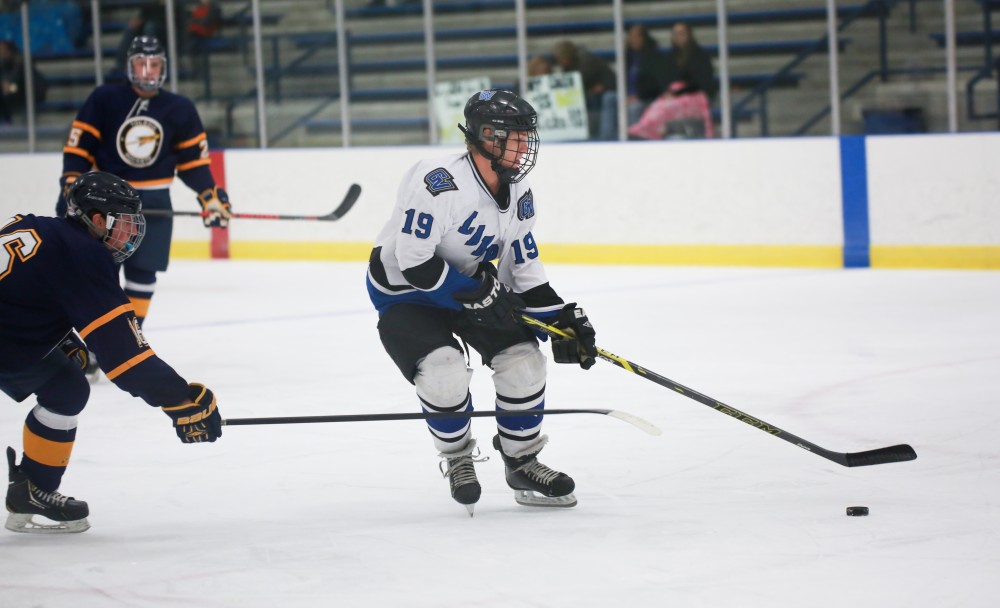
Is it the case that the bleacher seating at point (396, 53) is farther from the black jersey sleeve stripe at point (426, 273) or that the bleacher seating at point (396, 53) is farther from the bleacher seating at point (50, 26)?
the black jersey sleeve stripe at point (426, 273)

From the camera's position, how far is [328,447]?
3.93m

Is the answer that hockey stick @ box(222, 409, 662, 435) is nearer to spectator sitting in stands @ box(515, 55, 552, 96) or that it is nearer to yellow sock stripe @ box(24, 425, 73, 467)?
yellow sock stripe @ box(24, 425, 73, 467)

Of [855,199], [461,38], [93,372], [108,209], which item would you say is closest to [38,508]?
[108,209]

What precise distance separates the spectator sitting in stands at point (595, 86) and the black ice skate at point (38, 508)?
5969 millimetres

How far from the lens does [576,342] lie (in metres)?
3.19

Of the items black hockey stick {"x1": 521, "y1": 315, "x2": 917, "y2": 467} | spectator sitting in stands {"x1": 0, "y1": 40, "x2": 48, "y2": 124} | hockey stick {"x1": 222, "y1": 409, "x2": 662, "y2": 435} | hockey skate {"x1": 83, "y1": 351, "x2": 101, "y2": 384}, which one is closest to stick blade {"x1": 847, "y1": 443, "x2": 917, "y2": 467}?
black hockey stick {"x1": 521, "y1": 315, "x2": 917, "y2": 467}

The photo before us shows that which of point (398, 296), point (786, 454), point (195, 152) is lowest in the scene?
point (786, 454)

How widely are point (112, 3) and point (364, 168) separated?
8.33 ft

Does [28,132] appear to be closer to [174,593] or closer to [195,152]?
[195,152]

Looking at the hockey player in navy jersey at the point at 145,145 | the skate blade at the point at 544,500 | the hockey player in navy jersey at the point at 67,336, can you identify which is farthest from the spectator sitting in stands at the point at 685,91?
the hockey player in navy jersey at the point at 67,336

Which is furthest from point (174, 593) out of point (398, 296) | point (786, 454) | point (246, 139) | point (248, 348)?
point (246, 139)

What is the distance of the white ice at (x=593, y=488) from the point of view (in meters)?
2.61

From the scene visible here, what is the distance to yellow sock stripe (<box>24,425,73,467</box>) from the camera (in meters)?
3.07

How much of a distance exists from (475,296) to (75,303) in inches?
33.3
